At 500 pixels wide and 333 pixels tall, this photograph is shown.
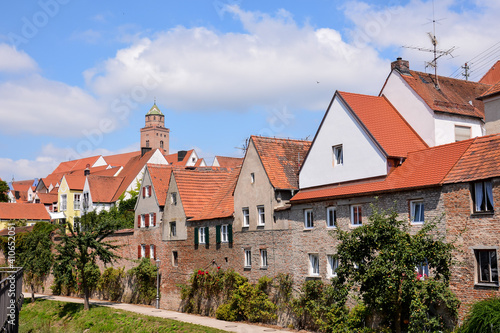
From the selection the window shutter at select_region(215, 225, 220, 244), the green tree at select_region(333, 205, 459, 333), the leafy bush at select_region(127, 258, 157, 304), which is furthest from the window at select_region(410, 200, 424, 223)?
the leafy bush at select_region(127, 258, 157, 304)

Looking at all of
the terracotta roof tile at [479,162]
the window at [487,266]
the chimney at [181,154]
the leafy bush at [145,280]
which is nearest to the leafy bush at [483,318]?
the window at [487,266]

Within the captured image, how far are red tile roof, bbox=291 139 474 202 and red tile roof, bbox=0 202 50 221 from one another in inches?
2610

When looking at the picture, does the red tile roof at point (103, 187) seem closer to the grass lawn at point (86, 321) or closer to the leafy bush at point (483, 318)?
the grass lawn at point (86, 321)

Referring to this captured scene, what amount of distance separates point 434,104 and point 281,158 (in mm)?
9569

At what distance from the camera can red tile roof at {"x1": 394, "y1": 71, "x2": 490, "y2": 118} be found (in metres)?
29.7

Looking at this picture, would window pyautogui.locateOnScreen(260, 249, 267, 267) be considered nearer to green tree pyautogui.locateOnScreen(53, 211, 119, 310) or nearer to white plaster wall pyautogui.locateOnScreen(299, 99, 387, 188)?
white plaster wall pyautogui.locateOnScreen(299, 99, 387, 188)

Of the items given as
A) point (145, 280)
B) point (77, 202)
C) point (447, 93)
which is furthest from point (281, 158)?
point (77, 202)

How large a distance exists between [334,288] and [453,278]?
4.87 metres

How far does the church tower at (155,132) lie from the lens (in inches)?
7628

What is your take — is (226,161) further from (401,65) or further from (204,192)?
(401,65)

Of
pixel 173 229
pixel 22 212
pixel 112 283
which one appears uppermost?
pixel 22 212

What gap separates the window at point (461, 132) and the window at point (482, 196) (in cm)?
908

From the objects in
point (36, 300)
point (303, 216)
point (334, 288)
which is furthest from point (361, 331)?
point (36, 300)

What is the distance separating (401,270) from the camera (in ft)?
66.5
